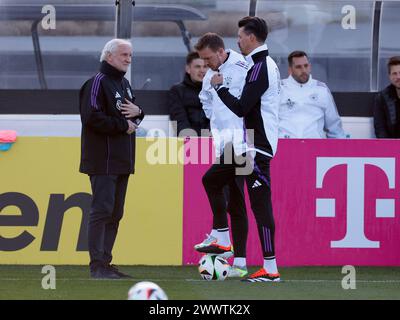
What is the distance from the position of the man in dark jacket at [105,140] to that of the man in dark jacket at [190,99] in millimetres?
2429

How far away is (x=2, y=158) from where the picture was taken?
11.5 m

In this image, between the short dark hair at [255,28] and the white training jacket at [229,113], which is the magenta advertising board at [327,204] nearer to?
the white training jacket at [229,113]

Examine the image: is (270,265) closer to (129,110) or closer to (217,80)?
(217,80)

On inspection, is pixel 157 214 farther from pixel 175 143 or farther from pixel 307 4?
pixel 307 4

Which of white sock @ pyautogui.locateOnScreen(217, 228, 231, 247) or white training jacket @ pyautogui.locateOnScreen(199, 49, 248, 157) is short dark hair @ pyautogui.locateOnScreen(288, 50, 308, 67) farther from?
white sock @ pyautogui.locateOnScreen(217, 228, 231, 247)

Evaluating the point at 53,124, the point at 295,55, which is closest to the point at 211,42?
the point at 295,55

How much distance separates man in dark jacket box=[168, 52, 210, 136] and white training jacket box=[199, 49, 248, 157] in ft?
4.63

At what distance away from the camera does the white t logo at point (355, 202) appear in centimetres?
1176

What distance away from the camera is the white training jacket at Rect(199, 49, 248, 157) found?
9852 mm

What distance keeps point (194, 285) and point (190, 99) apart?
3329 millimetres

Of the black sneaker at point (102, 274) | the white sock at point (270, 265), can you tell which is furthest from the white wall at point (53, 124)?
the white sock at point (270, 265)

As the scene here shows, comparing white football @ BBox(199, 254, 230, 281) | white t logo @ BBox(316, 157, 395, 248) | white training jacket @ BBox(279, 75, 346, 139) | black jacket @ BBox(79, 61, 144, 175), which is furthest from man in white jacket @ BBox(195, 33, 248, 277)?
white training jacket @ BBox(279, 75, 346, 139)

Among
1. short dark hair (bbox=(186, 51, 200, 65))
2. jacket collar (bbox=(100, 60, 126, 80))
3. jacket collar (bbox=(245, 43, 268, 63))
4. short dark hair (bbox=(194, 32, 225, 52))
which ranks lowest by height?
jacket collar (bbox=(100, 60, 126, 80))

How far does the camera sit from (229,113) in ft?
34.7
